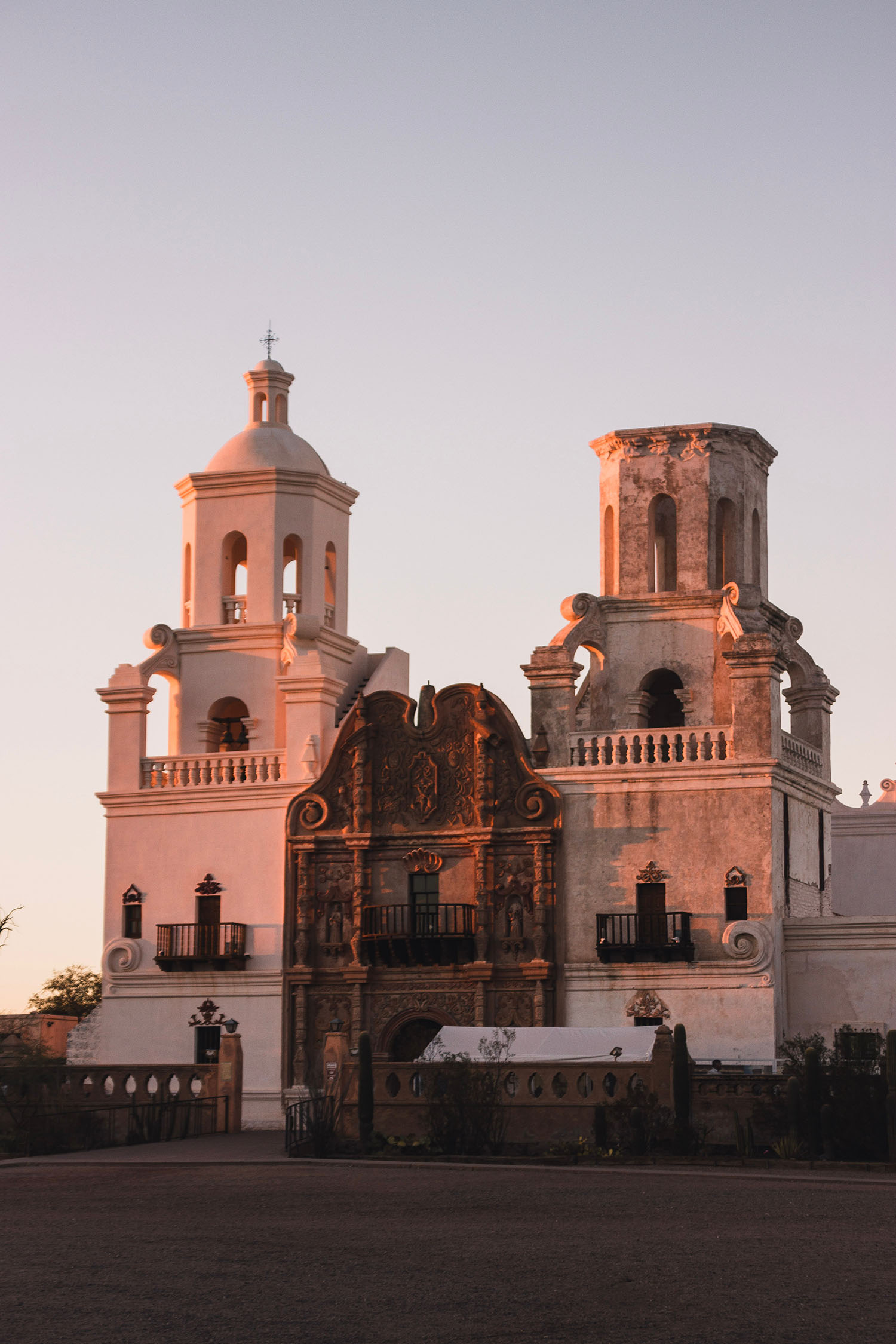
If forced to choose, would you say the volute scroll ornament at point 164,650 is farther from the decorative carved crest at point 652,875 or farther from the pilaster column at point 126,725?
the decorative carved crest at point 652,875

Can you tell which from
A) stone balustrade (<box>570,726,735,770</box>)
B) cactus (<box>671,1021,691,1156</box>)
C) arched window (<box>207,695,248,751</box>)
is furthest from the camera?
arched window (<box>207,695,248,751</box>)

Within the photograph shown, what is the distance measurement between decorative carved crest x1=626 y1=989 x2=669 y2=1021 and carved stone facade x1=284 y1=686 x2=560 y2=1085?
1.71m

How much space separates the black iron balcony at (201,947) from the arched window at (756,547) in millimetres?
13789

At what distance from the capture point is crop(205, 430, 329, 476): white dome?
4716 centimetres

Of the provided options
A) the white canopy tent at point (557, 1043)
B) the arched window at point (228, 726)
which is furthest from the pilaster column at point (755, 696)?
the arched window at point (228, 726)

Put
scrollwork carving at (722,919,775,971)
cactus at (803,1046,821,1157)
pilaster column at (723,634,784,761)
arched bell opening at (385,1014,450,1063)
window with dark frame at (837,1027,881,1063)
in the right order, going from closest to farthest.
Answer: cactus at (803,1046,821,1157)
window with dark frame at (837,1027,881,1063)
scrollwork carving at (722,919,775,971)
pilaster column at (723,634,784,761)
arched bell opening at (385,1014,450,1063)

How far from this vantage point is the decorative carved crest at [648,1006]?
39.3 m

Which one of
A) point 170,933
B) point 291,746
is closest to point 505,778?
point 291,746

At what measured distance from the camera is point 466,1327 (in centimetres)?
1531

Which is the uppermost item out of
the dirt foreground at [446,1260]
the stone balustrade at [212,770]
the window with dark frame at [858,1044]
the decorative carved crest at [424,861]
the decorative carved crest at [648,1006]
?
the stone balustrade at [212,770]

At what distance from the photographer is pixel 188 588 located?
47.8 metres

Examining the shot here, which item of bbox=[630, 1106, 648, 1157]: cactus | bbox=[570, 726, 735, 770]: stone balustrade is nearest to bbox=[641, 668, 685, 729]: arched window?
bbox=[570, 726, 735, 770]: stone balustrade

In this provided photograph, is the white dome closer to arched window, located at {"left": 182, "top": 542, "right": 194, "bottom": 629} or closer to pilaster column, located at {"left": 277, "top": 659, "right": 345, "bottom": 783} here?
arched window, located at {"left": 182, "top": 542, "right": 194, "bottom": 629}

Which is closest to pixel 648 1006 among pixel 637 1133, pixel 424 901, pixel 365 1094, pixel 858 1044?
pixel 858 1044
